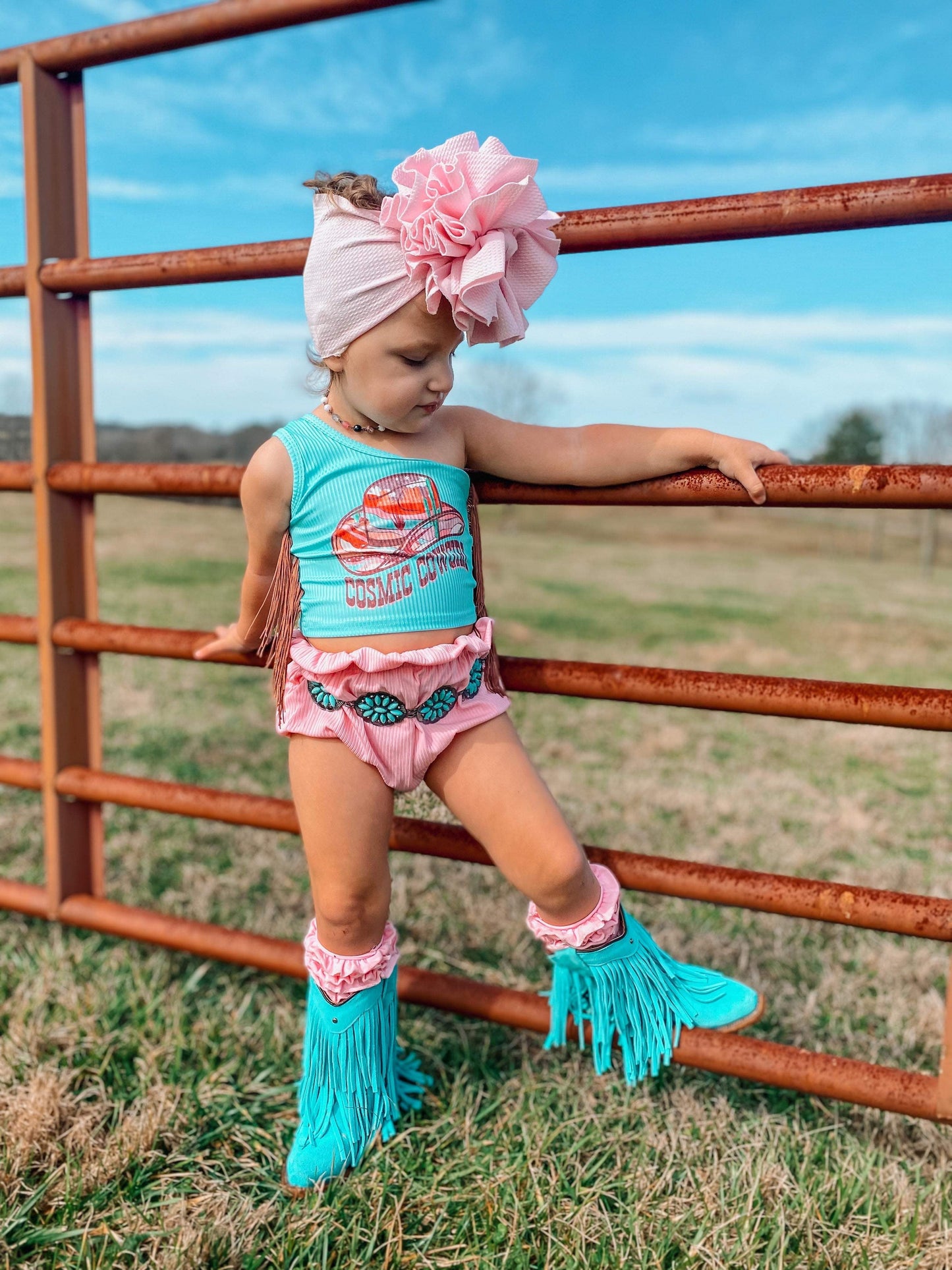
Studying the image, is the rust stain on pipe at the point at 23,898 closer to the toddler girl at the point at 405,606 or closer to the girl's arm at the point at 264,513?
the toddler girl at the point at 405,606

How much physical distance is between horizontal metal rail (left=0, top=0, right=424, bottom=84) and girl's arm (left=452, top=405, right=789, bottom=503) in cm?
80

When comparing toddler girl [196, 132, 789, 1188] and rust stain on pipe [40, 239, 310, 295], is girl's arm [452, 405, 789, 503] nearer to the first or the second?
toddler girl [196, 132, 789, 1188]

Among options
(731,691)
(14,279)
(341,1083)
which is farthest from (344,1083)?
(14,279)

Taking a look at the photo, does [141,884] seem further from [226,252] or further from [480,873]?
[226,252]

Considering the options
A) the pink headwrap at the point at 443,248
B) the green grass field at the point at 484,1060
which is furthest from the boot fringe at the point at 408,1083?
the pink headwrap at the point at 443,248

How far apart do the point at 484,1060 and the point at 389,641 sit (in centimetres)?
94

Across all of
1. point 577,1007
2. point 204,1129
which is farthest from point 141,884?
point 577,1007

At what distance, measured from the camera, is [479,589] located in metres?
1.70

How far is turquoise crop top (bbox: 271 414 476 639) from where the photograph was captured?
1.54 meters

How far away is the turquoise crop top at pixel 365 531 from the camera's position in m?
1.54

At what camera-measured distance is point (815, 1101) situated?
1892 millimetres

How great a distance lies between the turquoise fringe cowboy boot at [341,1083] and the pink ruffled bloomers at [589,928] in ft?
0.93

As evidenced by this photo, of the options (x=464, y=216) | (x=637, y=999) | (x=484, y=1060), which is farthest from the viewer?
(x=484, y=1060)

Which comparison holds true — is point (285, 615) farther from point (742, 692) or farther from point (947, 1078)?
point (947, 1078)
